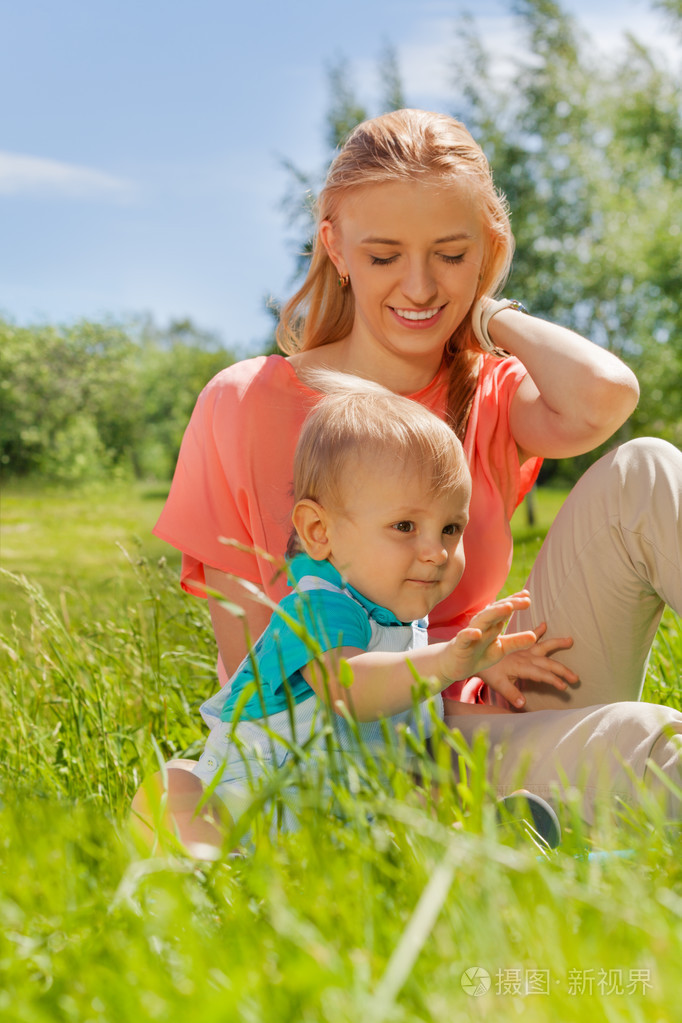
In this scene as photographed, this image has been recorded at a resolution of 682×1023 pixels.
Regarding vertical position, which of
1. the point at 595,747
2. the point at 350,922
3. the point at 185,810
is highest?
the point at 350,922

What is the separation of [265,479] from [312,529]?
0.63 meters

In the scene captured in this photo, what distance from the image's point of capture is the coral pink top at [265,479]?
101 inches

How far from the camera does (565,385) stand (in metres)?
2.40

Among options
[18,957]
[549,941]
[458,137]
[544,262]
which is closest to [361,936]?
[549,941]

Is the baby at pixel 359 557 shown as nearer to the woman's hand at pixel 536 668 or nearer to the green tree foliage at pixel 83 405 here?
the woman's hand at pixel 536 668

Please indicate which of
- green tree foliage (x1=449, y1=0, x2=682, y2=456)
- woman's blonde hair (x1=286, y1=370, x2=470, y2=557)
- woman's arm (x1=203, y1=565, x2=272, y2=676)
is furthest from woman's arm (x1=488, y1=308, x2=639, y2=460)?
green tree foliage (x1=449, y1=0, x2=682, y2=456)

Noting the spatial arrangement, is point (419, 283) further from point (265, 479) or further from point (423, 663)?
point (423, 663)

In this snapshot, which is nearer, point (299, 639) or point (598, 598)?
point (299, 639)

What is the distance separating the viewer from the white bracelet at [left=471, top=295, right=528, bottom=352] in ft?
8.62

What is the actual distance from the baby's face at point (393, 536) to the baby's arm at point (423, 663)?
0.54 ft

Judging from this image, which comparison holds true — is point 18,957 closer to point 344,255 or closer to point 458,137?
point 344,255

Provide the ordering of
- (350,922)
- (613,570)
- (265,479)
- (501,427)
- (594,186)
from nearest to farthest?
1. (350,922)
2. (613,570)
3. (265,479)
4. (501,427)
5. (594,186)

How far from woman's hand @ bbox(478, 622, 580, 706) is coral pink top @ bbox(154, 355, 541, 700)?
0.73 ft

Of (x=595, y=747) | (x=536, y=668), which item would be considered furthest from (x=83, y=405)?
(x=595, y=747)
